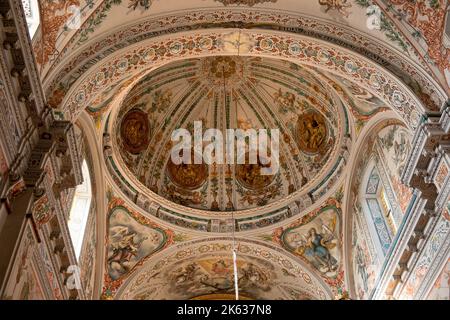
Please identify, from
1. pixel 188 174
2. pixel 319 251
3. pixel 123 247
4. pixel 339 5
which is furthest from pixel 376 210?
pixel 123 247

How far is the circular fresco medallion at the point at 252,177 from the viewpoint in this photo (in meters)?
17.7

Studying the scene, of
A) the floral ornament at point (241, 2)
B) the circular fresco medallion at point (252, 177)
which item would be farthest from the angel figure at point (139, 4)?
the circular fresco medallion at point (252, 177)

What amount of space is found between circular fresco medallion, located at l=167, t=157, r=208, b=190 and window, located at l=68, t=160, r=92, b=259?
4124 mm

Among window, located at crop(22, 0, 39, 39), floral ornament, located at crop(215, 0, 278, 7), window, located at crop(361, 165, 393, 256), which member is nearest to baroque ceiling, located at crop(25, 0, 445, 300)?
floral ornament, located at crop(215, 0, 278, 7)

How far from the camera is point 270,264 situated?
16688 millimetres

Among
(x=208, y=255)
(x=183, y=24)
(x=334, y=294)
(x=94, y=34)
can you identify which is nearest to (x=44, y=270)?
(x=94, y=34)

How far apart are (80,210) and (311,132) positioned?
7.66m

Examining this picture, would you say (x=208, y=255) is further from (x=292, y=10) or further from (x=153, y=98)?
(x=292, y=10)

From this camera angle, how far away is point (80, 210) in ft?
43.9

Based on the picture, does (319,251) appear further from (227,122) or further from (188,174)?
(227,122)

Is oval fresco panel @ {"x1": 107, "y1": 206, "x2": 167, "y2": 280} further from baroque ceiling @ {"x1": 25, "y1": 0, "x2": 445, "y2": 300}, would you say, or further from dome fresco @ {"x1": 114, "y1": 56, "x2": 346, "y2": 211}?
dome fresco @ {"x1": 114, "y1": 56, "x2": 346, "y2": 211}

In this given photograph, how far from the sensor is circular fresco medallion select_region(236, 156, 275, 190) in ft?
58.1
